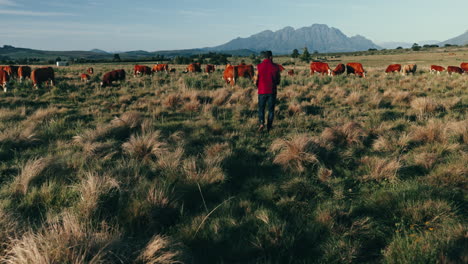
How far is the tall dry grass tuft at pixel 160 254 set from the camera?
2318 millimetres

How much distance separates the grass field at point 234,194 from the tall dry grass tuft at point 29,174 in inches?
0.7

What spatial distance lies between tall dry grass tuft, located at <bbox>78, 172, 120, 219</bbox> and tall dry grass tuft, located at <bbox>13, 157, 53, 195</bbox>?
0.95 m

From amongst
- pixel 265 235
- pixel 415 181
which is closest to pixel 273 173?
pixel 265 235

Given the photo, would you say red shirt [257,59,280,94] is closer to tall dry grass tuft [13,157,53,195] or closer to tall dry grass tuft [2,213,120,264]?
tall dry grass tuft [13,157,53,195]

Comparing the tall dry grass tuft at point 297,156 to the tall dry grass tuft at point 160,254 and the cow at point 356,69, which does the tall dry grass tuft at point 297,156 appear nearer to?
the tall dry grass tuft at point 160,254

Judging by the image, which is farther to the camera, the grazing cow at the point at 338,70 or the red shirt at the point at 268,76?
the grazing cow at the point at 338,70

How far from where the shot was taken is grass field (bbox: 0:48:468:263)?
2578 millimetres

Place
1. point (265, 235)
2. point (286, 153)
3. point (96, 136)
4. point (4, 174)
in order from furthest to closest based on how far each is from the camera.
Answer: point (96, 136), point (286, 153), point (4, 174), point (265, 235)

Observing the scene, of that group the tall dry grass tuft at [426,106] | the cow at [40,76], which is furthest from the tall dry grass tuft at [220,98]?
the cow at [40,76]

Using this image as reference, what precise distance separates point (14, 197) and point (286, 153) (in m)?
4.43

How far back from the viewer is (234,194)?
13.1ft

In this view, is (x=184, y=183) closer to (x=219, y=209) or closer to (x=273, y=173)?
(x=219, y=209)

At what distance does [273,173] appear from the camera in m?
4.73

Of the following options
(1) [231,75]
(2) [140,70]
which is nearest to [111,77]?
(1) [231,75]
